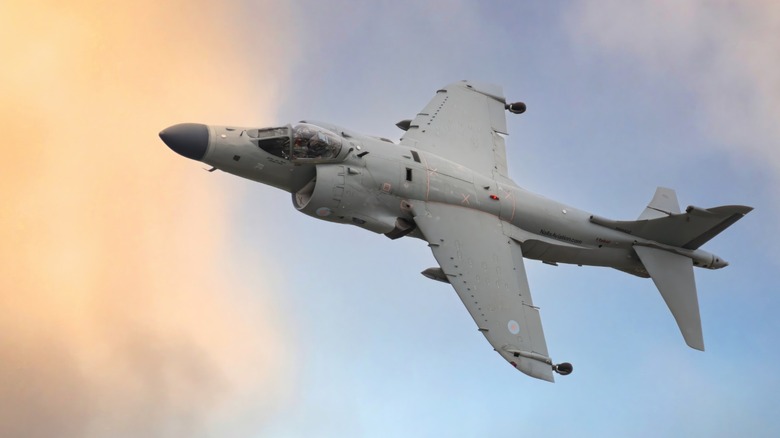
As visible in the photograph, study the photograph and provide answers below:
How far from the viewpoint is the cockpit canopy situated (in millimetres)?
30375

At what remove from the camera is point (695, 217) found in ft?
117

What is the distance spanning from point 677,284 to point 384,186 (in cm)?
1189

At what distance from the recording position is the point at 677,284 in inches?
1414

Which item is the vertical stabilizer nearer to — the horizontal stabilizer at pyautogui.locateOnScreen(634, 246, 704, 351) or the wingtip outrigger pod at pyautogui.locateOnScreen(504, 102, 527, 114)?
the horizontal stabilizer at pyautogui.locateOnScreen(634, 246, 704, 351)

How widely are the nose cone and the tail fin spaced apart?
14.2 m

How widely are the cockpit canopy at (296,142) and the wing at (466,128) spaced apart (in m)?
5.28

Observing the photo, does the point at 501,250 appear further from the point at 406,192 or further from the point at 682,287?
the point at 682,287

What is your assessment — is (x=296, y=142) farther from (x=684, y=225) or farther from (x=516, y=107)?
(x=684, y=225)

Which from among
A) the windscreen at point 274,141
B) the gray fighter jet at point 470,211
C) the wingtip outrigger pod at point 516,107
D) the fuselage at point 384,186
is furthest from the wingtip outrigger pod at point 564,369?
the wingtip outrigger pod at point 516,107

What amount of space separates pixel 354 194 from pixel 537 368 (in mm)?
7791

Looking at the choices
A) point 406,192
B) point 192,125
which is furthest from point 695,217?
point 192,125

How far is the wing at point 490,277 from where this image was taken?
1219 inches

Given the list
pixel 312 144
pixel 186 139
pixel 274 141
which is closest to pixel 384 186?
pixel 312 144

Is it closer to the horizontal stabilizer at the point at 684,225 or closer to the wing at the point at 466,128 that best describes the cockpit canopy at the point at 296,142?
the wing at the point at 466,128
